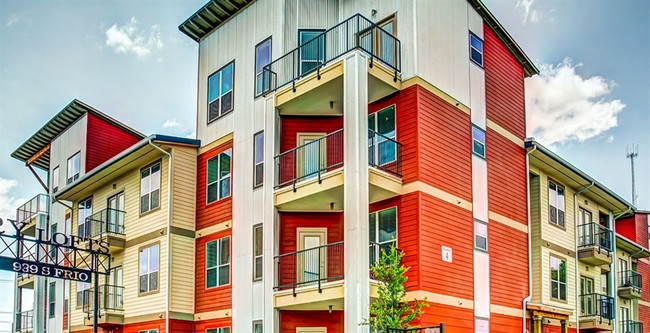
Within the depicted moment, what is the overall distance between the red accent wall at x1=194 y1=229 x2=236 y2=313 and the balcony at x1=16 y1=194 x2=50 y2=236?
1425 cm

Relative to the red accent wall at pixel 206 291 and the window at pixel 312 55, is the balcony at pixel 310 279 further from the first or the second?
the window at pixel 312 55

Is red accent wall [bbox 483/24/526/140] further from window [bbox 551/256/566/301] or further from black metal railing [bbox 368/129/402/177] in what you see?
window [bbox 551/256/566/301]

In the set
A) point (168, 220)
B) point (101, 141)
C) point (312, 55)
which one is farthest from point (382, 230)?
point (101, 141)

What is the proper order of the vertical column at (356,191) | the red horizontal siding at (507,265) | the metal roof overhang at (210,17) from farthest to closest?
the metal roof overhang at (210,17) → the red horizontal siding at (507,265) → the vertical column at (356,191)

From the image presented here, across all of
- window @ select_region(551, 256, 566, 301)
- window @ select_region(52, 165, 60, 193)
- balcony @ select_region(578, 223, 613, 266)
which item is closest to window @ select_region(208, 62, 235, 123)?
window @ select_region(52, 165, 60, 193)

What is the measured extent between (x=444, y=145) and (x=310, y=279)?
5.58 meters

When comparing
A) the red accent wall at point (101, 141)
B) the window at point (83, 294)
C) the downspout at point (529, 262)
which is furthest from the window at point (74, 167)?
the downspout at point (529, 262)

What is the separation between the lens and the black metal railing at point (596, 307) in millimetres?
28484

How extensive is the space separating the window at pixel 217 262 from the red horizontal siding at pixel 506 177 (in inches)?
354

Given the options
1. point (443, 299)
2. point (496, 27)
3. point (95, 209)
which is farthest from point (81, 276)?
point (496, 27)

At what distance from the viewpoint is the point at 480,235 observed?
855 inches

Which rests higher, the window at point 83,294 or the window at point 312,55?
the window at point 312,55

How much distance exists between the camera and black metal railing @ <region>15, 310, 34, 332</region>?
127ft

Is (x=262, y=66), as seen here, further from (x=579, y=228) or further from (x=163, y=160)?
(x=579, y=228)
